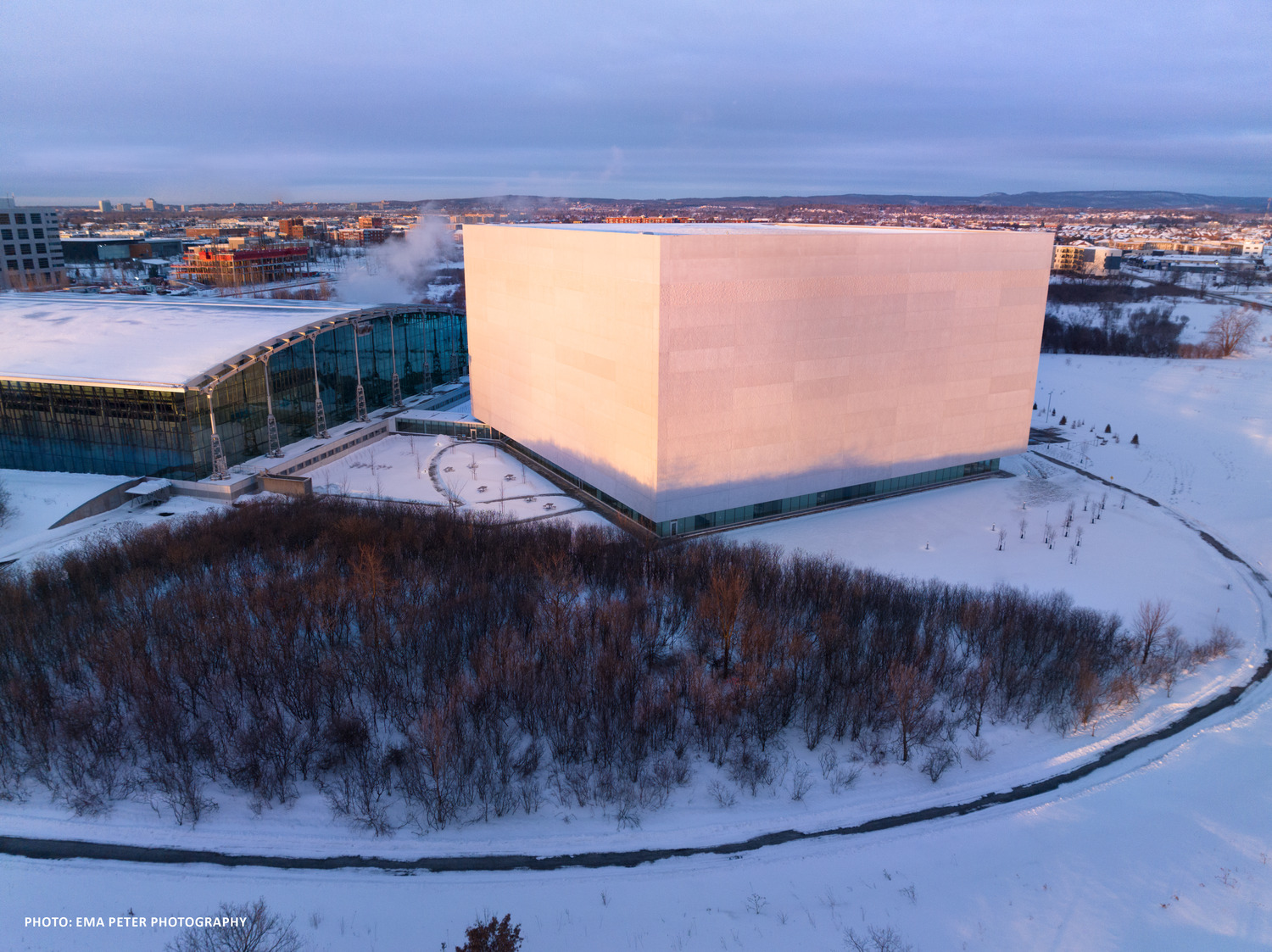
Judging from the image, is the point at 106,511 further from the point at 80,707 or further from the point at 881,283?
the point at 881,283

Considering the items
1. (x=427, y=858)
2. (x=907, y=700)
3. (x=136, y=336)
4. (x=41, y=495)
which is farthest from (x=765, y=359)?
(x=136, y=336)

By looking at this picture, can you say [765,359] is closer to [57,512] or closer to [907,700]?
[907,700]

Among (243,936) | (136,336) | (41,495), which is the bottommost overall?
(243,936)

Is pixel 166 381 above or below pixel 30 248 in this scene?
below

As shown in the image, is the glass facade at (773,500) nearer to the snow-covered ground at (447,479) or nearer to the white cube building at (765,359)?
the white cube building at (765,359)

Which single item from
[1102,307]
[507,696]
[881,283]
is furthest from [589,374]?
[1102,307]

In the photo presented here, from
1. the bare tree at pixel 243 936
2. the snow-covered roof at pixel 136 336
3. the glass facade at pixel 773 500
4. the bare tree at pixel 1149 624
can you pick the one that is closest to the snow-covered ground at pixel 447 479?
the glass facade at pixel 773 500
